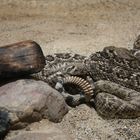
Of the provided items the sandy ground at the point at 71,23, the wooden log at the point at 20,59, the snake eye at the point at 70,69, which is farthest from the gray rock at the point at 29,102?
the sandy ground at the point at 71,23

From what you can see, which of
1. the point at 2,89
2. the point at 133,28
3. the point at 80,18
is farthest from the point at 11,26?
the point at 2,89

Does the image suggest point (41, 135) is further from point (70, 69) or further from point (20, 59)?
point (70, 69)

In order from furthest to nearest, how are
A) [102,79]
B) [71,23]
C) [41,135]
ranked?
[71,23] < [102,79] < [41,135]

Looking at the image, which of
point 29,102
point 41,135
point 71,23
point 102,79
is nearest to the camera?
point 41,135

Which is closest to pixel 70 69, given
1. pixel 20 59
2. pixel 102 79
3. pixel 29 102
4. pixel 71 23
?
pixel 102 79

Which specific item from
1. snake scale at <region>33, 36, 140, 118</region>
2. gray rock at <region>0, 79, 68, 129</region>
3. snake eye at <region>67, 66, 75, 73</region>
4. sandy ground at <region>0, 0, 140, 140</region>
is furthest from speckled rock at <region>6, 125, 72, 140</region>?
sandy ground at <region>0, 0, 140, 140</region>

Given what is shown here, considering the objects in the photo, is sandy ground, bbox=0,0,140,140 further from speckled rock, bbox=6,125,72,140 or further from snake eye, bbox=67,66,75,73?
speckled rock, bbox=6,125,72,140

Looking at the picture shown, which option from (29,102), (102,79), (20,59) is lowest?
(102,79)
